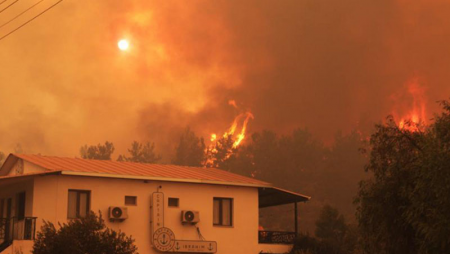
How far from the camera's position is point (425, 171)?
24.1m

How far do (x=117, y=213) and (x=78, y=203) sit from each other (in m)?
1.88

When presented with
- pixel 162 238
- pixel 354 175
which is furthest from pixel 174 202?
pixel 354 175

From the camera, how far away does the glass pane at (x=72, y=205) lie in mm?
34750

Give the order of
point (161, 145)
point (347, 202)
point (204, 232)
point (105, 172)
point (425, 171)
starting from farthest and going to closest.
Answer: point (161, 145) → point (347, 202) → point (204, 232) → point (105, 172) → point (425, 171)

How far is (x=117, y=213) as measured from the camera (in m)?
35.2

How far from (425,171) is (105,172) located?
1677 cm

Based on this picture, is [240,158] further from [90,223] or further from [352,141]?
[90,223]

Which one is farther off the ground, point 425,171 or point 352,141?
point 352,141

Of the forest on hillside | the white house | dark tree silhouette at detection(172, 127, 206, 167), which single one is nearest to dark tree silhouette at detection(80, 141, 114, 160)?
the forest on hillside

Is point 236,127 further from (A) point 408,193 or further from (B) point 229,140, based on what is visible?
(A) point 408,193

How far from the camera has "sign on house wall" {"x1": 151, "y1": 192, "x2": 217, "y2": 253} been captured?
118ft

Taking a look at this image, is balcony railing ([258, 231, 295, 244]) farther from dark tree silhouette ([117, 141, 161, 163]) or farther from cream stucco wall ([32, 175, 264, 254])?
dark tree silhouette ([117, 141, 161, 163])

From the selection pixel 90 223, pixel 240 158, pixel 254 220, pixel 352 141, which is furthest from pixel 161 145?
pixel 90 223

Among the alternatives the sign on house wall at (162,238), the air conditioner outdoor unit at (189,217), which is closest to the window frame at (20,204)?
the sign on house wall at (162,238)
